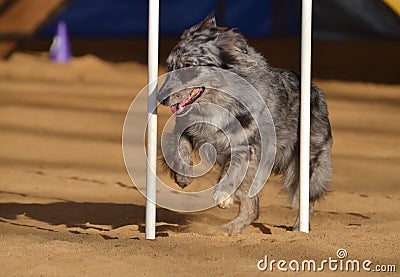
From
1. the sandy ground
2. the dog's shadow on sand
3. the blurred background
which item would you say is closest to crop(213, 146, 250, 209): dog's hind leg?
the sandy ground

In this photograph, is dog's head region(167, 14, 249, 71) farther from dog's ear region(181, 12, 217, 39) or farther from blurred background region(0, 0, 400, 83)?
blurred background region(0, 0, 400, 83)

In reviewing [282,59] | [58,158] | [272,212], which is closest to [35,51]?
[282,59]

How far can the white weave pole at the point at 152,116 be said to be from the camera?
4805 millimetres

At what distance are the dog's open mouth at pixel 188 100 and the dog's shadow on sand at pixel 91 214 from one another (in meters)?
0.87

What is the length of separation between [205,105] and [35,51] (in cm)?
1036

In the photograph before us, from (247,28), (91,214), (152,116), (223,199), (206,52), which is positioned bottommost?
(91,214)

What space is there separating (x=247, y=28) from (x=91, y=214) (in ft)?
35.3

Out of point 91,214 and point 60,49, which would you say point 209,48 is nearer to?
point 91,214

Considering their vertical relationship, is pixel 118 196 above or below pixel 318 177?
below

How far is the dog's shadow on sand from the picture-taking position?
5.87 meters

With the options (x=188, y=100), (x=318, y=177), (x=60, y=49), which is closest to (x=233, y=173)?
(x=188, y=100)

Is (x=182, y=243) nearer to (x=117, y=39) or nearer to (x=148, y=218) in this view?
(x=148, y=218)

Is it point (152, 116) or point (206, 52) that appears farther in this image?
point (206, 52)

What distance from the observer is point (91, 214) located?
6.21 m
